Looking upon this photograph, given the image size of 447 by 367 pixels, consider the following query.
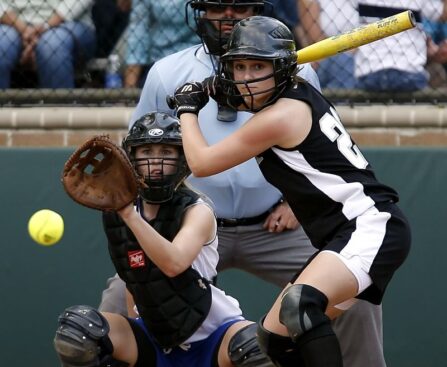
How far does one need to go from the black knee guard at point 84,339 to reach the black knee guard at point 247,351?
481mm

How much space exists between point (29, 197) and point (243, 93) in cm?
222

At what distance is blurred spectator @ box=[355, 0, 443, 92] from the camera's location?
A: 6020 mm

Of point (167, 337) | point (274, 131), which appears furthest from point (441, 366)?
point (274, 131)

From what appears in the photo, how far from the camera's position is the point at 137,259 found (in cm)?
415

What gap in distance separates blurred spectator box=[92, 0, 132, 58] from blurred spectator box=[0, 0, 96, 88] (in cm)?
4

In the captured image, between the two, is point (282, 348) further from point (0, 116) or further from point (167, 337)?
point (0, 116)

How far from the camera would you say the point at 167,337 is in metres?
4.18

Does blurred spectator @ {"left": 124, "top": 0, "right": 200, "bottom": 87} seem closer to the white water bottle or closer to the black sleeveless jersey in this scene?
the white water bottle

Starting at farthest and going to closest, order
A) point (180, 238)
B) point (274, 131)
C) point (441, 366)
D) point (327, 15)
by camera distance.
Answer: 1. point (327, 15)
2. point (441, 366)
3. point (180, 238)
4. point (274, 131)

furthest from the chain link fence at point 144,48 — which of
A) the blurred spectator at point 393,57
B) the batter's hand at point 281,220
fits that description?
the batter's hand at point 281,220

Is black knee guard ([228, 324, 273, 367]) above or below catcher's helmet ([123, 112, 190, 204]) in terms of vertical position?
below

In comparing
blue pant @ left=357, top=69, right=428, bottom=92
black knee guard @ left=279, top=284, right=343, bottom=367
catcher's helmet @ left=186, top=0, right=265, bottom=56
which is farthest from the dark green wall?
black knee guard @ left=279, top=284, right=343, bottom=367

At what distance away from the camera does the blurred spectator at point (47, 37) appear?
6172 mm

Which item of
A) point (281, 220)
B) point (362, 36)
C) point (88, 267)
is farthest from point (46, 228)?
point (88, 267)
